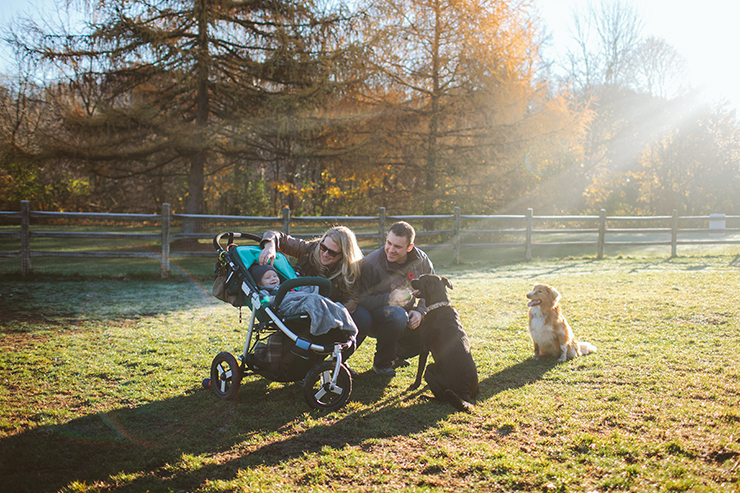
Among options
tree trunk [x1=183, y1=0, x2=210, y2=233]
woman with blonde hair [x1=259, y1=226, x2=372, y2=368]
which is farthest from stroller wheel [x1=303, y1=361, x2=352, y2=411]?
tree trunk [x1=183, y1=0, x2=210, y2=233]

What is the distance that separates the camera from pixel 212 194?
19.4 metres

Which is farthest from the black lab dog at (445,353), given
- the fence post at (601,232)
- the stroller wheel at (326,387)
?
the fence post at (601,232)

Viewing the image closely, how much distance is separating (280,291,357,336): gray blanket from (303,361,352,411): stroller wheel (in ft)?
0.91

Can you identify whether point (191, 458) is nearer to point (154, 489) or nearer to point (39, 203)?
point (154, 489)

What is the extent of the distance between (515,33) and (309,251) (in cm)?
1186

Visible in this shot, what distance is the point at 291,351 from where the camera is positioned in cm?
307

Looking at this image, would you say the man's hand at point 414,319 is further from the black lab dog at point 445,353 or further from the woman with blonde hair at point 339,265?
the woman with blonde hair at point 339,265

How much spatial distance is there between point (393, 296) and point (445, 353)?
687 millimetres

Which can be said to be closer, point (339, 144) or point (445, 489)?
point (445, 489)

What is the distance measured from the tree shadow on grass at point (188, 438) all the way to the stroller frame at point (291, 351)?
4.6 inches

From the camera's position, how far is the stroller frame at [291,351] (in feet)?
9.75

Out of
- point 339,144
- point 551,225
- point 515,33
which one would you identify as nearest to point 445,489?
point 339,144

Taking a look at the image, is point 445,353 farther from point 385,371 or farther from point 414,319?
point 385,371

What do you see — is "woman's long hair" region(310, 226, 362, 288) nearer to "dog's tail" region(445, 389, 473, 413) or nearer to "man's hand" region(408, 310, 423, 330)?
"man's hand" region(408, 310, 423, 330)
